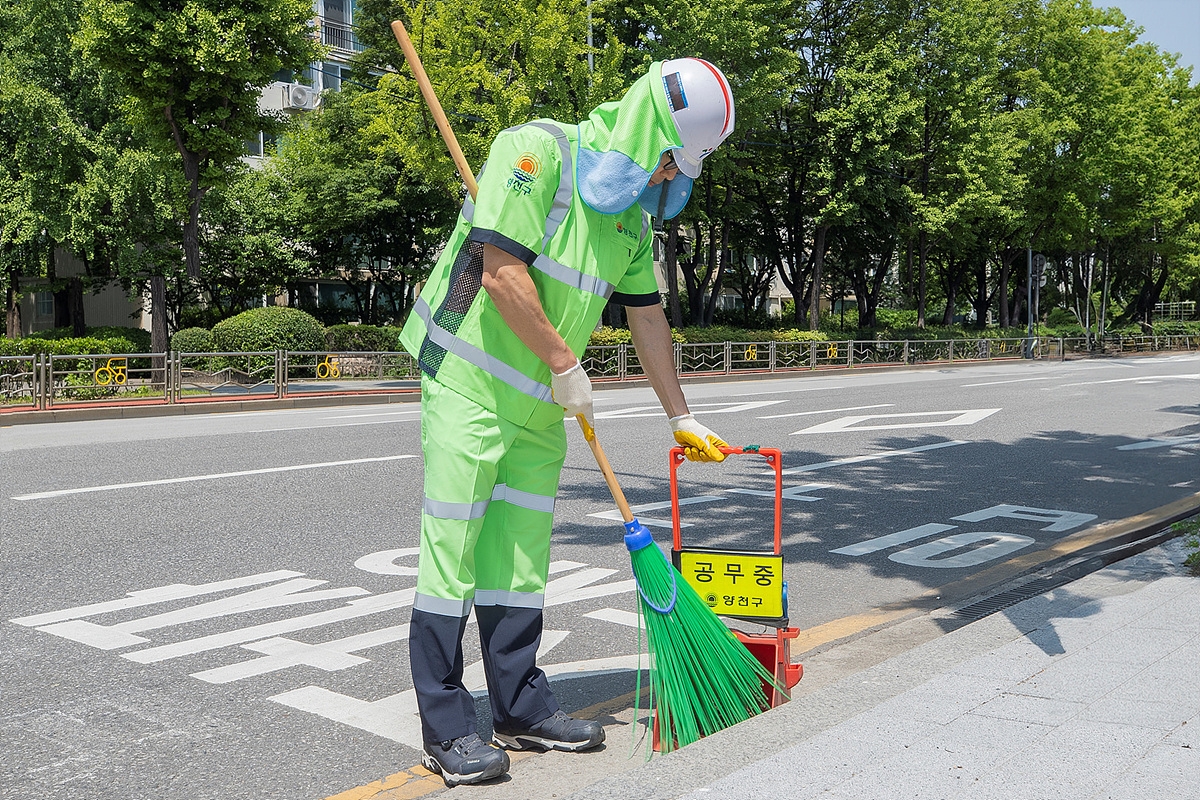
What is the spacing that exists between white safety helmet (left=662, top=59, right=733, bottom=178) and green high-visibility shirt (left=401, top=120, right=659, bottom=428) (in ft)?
0.95

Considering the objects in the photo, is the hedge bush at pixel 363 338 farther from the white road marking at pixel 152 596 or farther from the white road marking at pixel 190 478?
the white road marking at pixel 152 596

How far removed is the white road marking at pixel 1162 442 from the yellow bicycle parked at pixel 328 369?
15.2 m

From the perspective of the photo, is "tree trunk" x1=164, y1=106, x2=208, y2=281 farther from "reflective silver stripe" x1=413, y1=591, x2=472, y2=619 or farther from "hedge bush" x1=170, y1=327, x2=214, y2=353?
"reflective silver stripe" x1=413, y1=591, x2=472, y2=619

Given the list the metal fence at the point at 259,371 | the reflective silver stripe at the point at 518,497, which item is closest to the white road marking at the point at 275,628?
the reflective silver stripe at the point at 518,497

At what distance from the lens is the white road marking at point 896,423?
13344mm

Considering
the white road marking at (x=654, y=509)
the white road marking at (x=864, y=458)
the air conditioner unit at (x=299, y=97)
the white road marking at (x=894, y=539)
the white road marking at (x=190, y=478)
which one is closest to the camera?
the white road marking at (x=894, y=539)

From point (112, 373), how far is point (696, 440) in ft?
53.5

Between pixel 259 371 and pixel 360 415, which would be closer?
pixel 360 415

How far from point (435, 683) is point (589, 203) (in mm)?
1498

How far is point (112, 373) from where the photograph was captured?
692 inches

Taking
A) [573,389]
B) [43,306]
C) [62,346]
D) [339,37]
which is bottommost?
[573,389]

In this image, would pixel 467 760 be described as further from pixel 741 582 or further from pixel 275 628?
pixel 275 628

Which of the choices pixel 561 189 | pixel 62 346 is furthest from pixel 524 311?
pixel 62 346

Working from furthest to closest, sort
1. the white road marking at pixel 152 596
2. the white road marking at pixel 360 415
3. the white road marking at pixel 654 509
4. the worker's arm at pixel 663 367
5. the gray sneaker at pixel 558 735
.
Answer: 1. the white road marking at pixel 360 415
2. the white road marking at pixel 654 509
3. the white road marking at pixel 152 596
4. the worker's arm at pixel 663 367
5. the gray sneaker at pixel 558 735
